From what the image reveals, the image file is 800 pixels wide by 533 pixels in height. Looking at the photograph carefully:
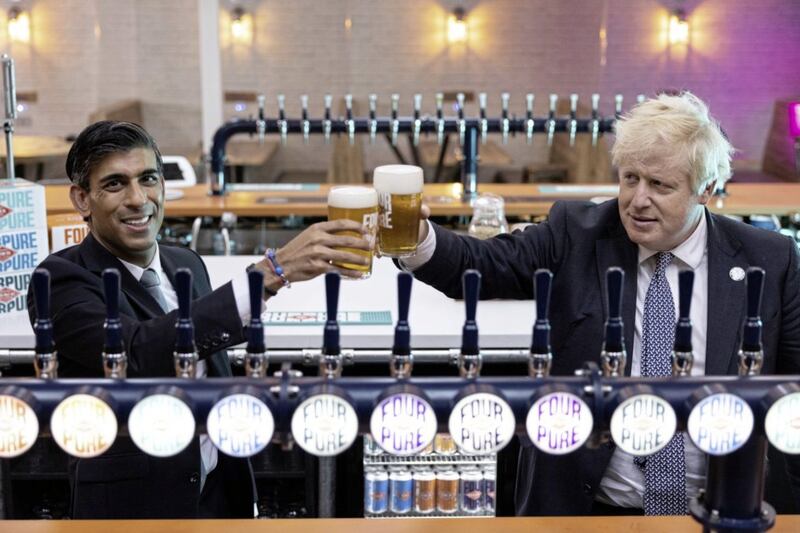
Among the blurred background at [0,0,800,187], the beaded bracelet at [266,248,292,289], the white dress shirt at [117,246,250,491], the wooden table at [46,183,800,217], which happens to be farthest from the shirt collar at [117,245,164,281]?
the blurred background at [0,0,800,187]

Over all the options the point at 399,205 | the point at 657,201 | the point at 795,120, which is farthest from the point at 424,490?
the point at 795,120

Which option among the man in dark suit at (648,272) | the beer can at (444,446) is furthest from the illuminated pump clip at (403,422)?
the beer can at (444,446)

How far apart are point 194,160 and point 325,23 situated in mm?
1804

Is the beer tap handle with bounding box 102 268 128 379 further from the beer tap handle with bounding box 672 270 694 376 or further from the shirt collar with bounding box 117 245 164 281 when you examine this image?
the beer tap handle with bounding box 672 270 694 376

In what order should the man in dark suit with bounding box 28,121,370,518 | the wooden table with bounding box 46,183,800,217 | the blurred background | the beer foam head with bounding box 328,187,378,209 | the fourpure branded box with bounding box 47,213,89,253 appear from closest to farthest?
the beer foam head with bounding box 328,187,378,209 < the man in dark suit with bounding box 28,121,370,518 < the fourpure branded box with bounding box 47,213,89,253 < the wooden table with bounding box 46,183,800,217 < the blurred background

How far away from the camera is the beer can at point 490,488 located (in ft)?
10.2

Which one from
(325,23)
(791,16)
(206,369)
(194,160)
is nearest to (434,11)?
(325,23)

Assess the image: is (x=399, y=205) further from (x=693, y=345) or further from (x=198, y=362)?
(x=693, y=345)

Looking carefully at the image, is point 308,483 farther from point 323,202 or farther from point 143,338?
point 323,202

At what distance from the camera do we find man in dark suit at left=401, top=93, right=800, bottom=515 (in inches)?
85.5

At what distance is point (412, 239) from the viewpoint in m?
1.97

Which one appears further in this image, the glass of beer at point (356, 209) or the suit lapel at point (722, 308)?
the suit lapel at point (722, 308)

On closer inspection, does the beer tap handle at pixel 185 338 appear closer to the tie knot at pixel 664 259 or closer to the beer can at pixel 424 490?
the tie knot at pixel 664 259

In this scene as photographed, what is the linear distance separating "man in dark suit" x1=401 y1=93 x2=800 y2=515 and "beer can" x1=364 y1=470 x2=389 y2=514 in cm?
84
